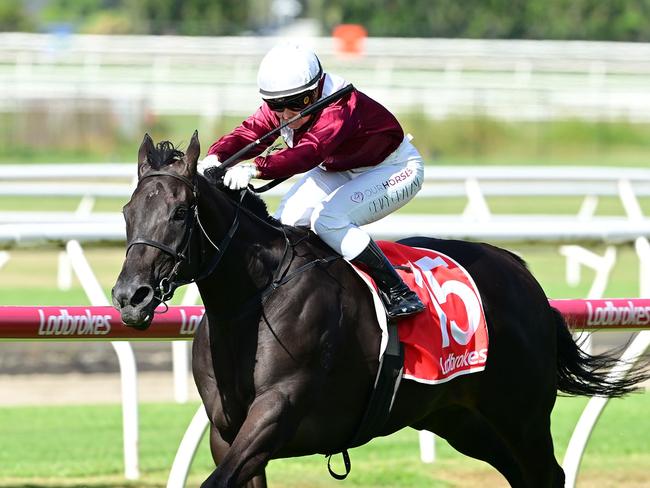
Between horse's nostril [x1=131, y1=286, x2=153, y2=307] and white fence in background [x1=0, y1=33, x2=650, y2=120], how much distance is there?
21098mm

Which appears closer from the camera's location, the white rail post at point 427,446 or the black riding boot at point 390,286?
the black riding boot at point 390,286

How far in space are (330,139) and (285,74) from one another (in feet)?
0.93

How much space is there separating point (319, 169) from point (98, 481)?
1.93 metres

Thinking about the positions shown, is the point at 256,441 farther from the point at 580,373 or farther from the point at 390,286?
the point at 580,373

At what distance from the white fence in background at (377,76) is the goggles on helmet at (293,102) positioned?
20.3m

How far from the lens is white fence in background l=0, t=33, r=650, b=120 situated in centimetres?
2623

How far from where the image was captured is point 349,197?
4.80 metres

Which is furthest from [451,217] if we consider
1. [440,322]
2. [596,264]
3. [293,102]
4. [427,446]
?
[293,102]

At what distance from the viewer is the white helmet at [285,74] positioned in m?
4.55

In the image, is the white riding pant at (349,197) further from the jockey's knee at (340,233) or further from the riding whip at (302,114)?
the riding whip at (302,114)

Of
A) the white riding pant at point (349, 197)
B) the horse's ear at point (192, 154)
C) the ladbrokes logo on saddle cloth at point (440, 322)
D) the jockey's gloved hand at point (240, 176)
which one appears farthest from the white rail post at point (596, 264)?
the horse's ear at point (192, 154)

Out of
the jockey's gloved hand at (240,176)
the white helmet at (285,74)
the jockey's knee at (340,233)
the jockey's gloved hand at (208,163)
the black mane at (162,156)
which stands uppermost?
the white helmet at (285,74)

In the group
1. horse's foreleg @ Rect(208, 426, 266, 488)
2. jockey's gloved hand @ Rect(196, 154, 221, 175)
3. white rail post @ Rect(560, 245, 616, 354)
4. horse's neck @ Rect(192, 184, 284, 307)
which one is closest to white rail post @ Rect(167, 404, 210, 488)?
horse's foreleg @ Rect(208, 426, 266, 488)

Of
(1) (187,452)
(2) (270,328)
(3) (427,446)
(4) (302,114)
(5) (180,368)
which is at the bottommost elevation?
(3) (427,446)
